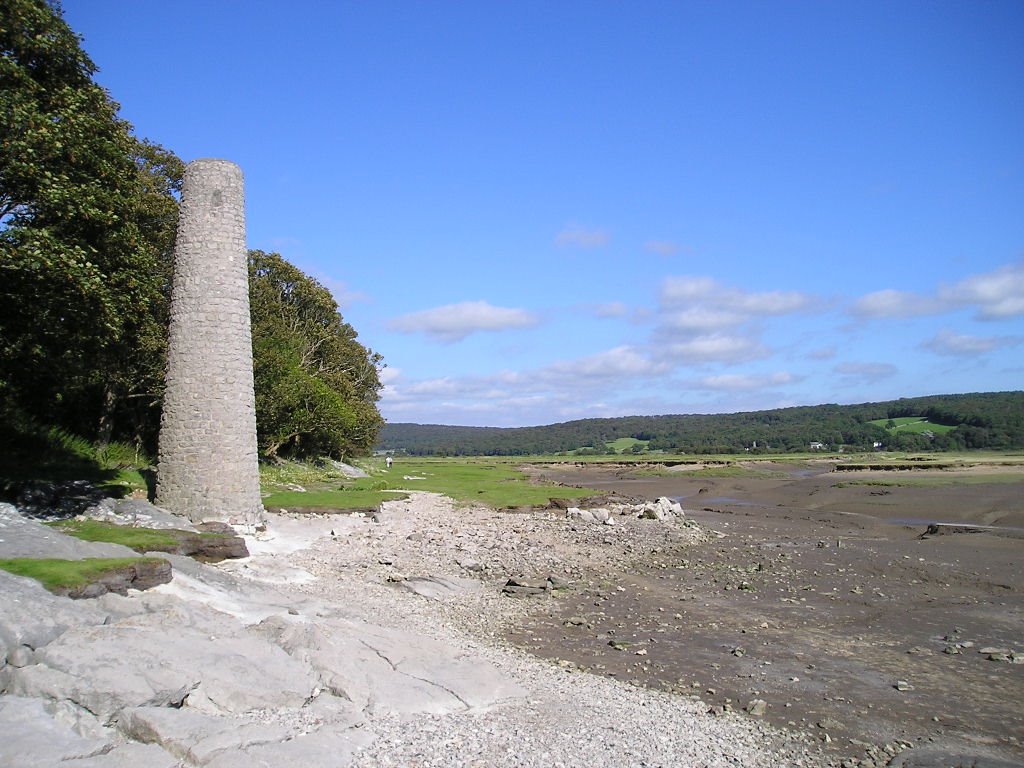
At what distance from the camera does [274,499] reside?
22.0 m

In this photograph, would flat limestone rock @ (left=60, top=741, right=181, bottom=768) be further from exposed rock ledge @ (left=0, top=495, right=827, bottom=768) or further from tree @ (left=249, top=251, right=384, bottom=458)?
tree @ (left=249, top=251, right=384, bottom=458)

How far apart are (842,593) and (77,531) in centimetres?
1644

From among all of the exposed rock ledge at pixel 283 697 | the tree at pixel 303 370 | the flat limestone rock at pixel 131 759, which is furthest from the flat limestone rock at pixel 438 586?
the tree at pixel 303 370

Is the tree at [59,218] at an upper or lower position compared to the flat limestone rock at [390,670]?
upper

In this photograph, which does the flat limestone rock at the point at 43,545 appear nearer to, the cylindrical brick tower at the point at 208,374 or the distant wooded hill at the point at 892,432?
the cylindrical brick tower at the point at 208,374

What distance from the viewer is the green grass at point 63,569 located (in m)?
8.90

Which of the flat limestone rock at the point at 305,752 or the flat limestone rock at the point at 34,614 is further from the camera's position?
the flat limestone rock at the point at 34,614

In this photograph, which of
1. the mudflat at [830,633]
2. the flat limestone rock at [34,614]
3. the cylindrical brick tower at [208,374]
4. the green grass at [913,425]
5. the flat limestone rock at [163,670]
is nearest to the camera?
the flat limestone rock at [163,670]

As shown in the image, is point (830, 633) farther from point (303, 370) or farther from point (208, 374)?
point (303, 370)

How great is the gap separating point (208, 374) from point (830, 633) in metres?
14.6

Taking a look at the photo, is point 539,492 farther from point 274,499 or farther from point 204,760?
point 204,760

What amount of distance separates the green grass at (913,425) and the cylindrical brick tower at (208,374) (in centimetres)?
14440

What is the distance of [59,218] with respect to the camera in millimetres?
14016

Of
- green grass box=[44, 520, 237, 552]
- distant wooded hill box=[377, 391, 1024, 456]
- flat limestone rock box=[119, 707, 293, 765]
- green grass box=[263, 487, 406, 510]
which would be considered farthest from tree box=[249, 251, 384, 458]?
distant wooded hill box=[377, 391, 1024, 456]
